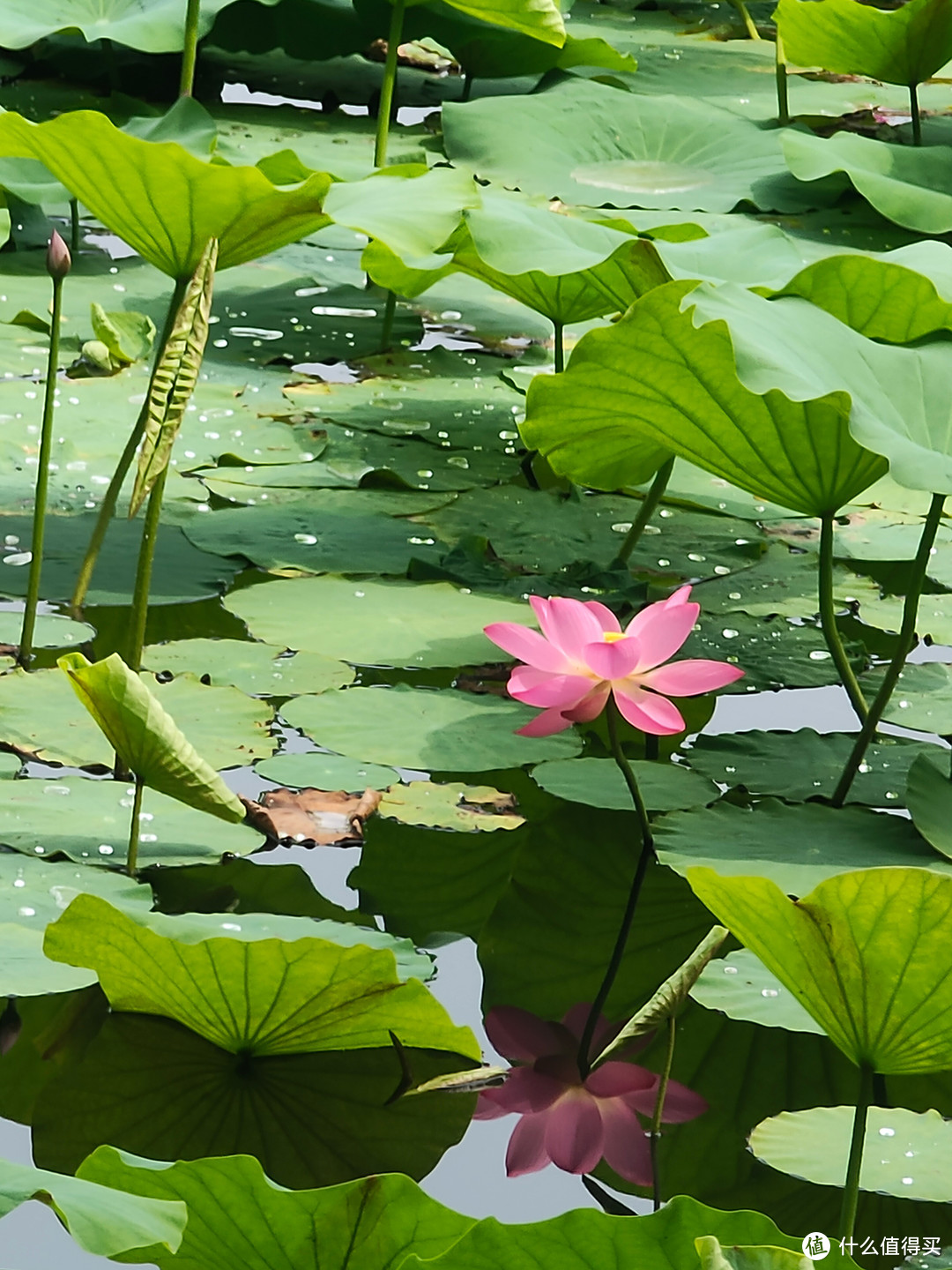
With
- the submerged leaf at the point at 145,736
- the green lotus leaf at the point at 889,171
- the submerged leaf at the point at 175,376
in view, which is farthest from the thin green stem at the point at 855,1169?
the green lotus leaf at the point at 889,171

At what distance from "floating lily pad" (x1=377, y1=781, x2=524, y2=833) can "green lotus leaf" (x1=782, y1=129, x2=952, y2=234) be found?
190cm

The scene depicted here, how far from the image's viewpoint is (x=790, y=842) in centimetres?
136

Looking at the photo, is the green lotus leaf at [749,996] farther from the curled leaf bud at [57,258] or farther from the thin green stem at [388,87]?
the thin green stem at [388,87]

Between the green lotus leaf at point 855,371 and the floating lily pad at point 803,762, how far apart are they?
0.29 metres

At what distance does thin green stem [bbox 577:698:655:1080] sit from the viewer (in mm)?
1131

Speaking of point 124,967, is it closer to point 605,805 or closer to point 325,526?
point 605,805

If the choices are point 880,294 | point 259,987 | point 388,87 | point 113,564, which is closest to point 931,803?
point 880,294

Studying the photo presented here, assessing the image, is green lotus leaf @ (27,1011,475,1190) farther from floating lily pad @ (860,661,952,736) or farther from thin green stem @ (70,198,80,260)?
thin green stem @ (70,198,80,260)

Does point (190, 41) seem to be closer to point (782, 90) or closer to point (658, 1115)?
point (658, 1115)

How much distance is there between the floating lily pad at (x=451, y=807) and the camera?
1406mm

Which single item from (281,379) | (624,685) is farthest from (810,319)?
(281,379)

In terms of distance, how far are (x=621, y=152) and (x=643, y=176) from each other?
17 centimetres

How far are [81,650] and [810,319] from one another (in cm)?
79

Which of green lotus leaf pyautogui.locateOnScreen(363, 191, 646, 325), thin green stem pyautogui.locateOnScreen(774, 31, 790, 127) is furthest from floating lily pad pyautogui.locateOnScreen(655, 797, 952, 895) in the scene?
thin green stem pyautogui.locateOnScreen(774, 31, 790, 127)
